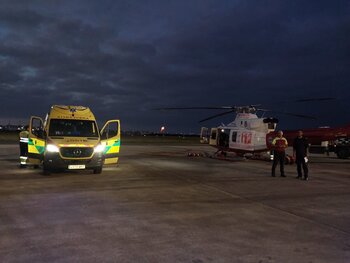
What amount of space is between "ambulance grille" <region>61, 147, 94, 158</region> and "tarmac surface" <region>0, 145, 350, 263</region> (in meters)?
1.18

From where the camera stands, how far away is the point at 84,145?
13.3 meters

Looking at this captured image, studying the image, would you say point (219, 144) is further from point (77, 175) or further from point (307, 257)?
point (307, 257)

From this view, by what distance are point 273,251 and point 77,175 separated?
32.1ft

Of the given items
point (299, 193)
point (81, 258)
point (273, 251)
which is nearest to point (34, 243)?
point (81, 258)

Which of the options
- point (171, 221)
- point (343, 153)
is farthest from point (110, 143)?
→ point (343, 153)

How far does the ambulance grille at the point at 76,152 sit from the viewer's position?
13.1m

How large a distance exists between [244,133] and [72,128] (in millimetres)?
10984

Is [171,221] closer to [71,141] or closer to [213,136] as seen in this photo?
[71,141]

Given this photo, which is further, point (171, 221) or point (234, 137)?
point (234, 137)

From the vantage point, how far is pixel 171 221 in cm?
689

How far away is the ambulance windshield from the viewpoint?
555 inches

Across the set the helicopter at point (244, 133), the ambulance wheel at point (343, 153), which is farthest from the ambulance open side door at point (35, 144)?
the ambulance wheel at point (343, 153)

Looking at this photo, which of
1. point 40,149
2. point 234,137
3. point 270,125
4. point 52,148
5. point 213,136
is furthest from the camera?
point 213,136

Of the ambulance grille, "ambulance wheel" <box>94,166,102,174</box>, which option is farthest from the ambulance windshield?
"ambulance wheel" <box>94,166,102,174</box>
